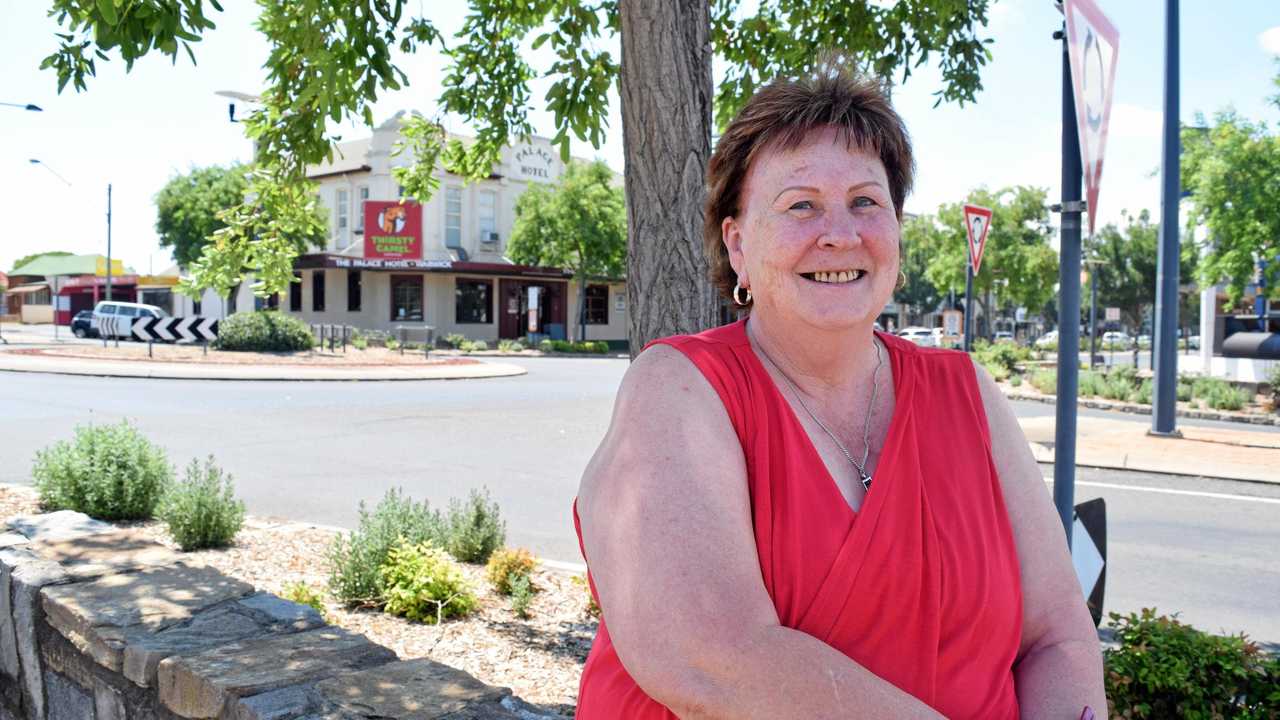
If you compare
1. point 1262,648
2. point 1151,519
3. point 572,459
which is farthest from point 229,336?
point 1262,648

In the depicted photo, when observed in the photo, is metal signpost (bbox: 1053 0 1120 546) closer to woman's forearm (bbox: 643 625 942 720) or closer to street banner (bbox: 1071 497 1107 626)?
street banner (bbox: 1071 497 1107 626)

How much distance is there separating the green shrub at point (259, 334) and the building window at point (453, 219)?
12.3 metres

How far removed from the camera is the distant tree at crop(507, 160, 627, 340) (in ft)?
126

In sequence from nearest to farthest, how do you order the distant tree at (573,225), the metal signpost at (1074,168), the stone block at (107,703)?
the metal signpost at (1074,168) < the stone block at (107,703) < the distant tree at (573,225)

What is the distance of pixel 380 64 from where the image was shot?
171 inches

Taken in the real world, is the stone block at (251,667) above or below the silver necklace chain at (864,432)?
below

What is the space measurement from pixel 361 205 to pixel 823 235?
41.6 m

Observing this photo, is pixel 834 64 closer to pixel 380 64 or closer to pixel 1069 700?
pixel 1069 700

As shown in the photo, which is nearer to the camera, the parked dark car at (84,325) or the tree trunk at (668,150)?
the tree trunk at (668,150)

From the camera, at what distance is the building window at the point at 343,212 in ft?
136

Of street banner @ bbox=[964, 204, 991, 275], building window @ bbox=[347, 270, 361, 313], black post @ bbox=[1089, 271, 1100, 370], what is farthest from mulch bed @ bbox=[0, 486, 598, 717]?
building window @ bbox=[347, 270, 361, 313]

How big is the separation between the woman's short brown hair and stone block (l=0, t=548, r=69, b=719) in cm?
300

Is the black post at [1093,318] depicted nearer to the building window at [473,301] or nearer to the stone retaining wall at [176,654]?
the building window at [473,301]

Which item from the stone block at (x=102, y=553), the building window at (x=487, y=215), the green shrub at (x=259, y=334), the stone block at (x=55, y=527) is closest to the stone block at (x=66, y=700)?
the stone block at (x=102, y=553)
